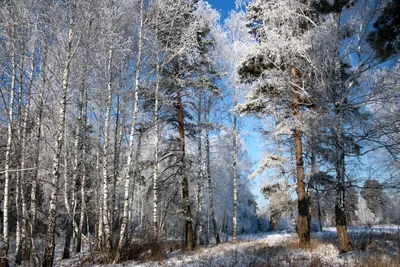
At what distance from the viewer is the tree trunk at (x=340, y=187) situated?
6621mm

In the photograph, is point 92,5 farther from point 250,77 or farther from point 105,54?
point 250,77

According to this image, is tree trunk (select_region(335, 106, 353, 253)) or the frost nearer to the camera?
tree trunk (select_region(335, 106, 353, 253))

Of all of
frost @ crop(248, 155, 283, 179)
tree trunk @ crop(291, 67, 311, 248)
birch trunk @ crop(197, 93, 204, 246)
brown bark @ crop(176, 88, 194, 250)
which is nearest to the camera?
tree trunk @ crop(291, 67, 311, 248)

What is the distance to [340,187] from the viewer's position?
6781mm

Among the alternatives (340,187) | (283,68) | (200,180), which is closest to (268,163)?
(200,180)

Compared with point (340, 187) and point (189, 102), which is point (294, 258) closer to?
point (340, 187)

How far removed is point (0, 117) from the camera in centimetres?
1021

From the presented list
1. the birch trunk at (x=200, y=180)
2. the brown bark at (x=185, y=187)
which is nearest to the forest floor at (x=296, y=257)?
the brown bark at (x=185, y=187)

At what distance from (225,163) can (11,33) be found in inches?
725

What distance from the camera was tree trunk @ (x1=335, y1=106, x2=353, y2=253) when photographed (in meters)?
6.62

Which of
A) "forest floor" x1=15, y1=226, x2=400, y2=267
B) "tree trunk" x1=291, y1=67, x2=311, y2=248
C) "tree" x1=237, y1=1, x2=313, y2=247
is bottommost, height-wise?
"forest floor" x1=15, y1=226, x2=400, y2=267

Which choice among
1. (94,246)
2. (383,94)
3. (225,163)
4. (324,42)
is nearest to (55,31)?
(94,246)

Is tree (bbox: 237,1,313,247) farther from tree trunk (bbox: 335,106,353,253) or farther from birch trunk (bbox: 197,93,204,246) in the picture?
birch trunk (bbox: 197,93,204,246)

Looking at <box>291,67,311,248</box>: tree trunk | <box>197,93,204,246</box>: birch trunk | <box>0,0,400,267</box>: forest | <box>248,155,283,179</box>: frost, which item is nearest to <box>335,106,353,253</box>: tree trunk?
<box>0,0,400,267</box>: forest
